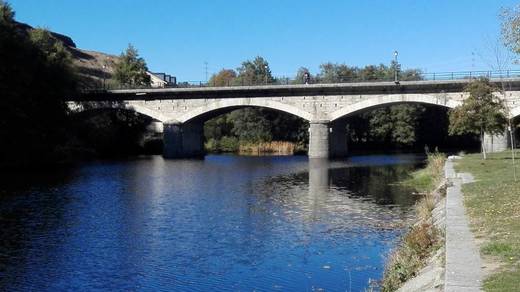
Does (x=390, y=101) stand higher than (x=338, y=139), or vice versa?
(x=390, y=101)

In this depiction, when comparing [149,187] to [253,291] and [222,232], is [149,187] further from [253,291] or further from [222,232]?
[253,291]

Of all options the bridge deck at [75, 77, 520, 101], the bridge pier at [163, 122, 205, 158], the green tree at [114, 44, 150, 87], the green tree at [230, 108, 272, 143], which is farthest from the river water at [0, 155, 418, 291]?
the green tree at [114, 44, 150, 87]

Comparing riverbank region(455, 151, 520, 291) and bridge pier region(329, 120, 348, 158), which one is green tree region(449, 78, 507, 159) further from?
bridge pier region(329, 120, 348, 158)

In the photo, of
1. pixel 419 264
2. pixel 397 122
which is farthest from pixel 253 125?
pixel 419 264

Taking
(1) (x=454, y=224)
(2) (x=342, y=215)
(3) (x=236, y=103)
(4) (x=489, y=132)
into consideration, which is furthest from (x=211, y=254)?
(3) (x=236, y=103)

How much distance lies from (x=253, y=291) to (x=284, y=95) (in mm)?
52232

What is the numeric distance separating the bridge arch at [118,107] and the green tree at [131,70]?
19.5 metres

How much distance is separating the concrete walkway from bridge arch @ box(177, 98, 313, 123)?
47.1m

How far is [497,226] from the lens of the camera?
1320cm

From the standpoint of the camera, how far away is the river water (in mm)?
14094

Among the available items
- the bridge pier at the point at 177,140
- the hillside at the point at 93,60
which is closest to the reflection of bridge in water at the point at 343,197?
the bridge pier at the point at 177,140

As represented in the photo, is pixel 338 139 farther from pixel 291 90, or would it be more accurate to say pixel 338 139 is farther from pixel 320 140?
pixel 291 90

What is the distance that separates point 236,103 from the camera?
2613 inches

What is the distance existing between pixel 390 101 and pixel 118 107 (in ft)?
104
